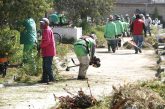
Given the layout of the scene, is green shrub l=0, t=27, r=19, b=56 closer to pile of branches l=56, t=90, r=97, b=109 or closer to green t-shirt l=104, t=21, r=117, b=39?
pile of branches l=56, t=90, r=97, b=109

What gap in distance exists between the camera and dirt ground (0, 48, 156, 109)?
11.8 metres

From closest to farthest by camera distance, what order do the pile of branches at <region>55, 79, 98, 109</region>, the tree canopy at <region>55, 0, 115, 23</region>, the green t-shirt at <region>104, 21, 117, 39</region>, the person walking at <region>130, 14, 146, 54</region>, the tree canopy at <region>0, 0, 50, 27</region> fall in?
the pile of branches at <region>55, 79, 98, 109</region>, the tree canopy at <region>0, 0, 50, 27</region>, the person walking at <region>130, 14, 146, 54</region>, the green t-shirt at <region>104, 21, 117, 39</region>, the tree canopy at <region>55, 0, 115, 23</region>

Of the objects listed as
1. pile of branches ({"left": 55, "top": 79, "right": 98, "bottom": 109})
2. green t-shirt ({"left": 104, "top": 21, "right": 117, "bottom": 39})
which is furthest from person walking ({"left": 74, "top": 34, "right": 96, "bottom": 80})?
green t-shirt ({"left": 104, "top": 21, "right": 117, "bottom": 39})

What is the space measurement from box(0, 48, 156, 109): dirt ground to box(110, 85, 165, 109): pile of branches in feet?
7.93

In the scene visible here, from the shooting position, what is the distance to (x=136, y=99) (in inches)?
339

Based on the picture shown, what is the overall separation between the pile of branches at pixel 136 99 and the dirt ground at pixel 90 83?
2.42m

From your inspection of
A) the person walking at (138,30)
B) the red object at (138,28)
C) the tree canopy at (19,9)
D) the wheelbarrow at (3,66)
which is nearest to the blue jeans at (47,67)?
the wheelbarrow at (3,66)

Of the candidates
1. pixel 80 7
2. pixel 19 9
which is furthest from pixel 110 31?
pixel 19 9

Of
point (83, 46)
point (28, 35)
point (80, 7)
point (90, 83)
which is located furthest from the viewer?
point (80, 7)

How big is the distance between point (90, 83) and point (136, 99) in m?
6.44

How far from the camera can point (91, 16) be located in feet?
116

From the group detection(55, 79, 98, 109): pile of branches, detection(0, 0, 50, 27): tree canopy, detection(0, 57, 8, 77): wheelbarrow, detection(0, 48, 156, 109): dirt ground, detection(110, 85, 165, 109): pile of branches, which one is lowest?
detection(0, 48, 156, 109): dirt ground

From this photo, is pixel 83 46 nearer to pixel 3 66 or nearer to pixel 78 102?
pixel 3 66

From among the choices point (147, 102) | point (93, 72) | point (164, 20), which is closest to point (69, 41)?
→ point (93, 72)
